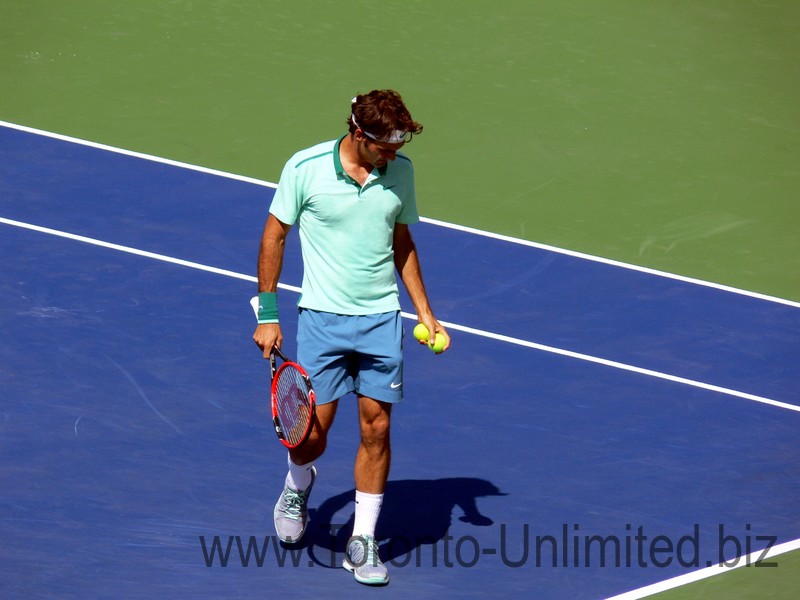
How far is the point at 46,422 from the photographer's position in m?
9.07

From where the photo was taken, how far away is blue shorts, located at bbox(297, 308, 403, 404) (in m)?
7.66

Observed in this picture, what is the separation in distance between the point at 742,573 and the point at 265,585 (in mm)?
2598

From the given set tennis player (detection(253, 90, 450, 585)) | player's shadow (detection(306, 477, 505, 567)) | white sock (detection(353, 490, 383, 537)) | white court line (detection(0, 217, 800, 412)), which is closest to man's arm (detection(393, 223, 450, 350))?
tennis player (detection(253, 90, 450, 585))

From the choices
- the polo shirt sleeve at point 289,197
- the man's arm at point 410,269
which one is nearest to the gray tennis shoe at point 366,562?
the man's arm at point 410,269

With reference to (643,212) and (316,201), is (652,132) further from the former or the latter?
(316,201)

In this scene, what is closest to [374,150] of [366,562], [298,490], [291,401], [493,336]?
[291,401]

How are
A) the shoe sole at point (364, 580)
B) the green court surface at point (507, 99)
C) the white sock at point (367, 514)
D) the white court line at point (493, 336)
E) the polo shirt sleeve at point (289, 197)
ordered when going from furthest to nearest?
1. the green court surface at point (507, 99)
2. the white court line at point (493, 336)
3. the white sock at point (367, 514)
4. the shoe sole at point (364, 580)
5. the polo shirt sleeve at point (289, 197)

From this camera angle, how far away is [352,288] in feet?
25.2

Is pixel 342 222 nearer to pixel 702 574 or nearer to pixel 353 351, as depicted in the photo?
pixel 353 351

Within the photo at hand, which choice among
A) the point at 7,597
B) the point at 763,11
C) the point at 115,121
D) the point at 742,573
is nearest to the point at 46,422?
the point at 7,597

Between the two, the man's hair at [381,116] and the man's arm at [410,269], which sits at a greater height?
the man's hair at [381,116]

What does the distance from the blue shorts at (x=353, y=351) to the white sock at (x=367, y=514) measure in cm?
55

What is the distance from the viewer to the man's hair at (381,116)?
735 centimetres

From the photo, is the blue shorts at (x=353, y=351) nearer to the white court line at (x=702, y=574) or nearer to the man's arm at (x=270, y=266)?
the man's arm at (x=270, y=266)
